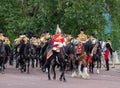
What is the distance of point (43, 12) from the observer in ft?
128

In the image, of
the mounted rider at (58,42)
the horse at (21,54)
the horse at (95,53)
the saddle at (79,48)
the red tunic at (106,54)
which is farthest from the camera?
the red tunic at (106,54)

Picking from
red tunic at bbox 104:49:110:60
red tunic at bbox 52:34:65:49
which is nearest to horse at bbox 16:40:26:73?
red tunic at bbox 52:34:65:49

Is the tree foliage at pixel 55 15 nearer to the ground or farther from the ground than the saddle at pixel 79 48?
farther from the ground

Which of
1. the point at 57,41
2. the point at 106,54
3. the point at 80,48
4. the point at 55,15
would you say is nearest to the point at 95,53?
the point at 80,48

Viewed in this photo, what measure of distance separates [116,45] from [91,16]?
41837mm

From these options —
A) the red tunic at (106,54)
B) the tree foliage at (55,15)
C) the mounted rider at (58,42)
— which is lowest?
Answer: the mounted rider at (58,42)

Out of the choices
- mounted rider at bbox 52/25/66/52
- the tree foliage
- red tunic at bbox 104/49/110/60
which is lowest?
mounted rider at bbox 52/25/66/52

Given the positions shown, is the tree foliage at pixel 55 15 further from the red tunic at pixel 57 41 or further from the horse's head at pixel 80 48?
the red tunic at pixel 57 41

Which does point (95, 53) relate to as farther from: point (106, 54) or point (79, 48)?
point (106, 54)

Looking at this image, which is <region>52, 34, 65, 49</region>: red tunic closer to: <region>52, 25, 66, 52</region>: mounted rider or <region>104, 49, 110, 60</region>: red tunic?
<region>52, 25, 66, 52</region>: mounted rider

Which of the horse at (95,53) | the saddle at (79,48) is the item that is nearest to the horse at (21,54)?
the horse at (95,53)

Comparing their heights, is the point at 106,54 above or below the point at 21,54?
above

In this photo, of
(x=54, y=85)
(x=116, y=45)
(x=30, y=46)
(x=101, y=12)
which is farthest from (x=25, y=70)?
(x=116, y=45)

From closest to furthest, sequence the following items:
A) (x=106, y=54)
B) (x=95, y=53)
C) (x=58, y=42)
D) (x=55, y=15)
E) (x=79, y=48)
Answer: (x=58, y=42) → (x=79, y=48) → (x=95, y=53) → (x=106, y=54) → (x=55, y=15)
